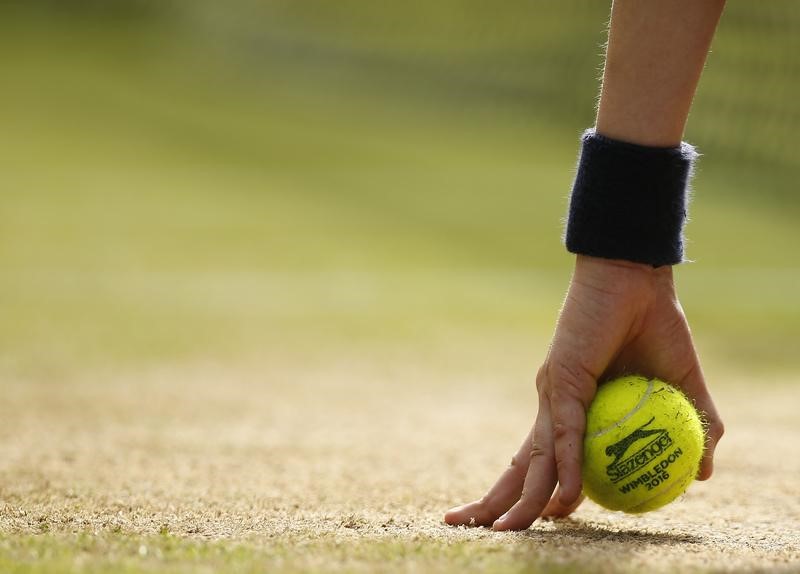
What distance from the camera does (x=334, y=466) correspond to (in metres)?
3.13

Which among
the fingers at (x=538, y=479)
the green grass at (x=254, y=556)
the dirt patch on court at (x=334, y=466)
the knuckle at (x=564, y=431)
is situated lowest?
the dirt patch on court at (x=334, y=466)

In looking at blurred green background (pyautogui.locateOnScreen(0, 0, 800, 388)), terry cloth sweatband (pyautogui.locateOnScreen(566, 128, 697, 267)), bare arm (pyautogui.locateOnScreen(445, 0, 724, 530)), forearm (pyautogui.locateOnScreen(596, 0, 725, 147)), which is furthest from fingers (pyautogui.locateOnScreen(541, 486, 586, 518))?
blurred green background (pyautogui.locateOnScreen(0, 0, 800, 388))

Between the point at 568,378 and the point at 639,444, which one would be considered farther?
the point at 639,444

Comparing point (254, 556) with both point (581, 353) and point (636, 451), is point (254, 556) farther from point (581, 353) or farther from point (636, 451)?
point (636, 451)

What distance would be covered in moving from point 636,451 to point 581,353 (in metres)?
0.30

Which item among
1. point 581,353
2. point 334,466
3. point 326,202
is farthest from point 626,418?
point 326,202

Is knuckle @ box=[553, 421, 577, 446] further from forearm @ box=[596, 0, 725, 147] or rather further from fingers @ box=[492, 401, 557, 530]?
forearm @ box=[596, 0, 725, 147]

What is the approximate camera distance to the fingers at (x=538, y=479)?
202cm

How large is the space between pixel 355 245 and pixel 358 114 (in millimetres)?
9619

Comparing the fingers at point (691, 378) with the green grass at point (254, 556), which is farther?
the fingers at point (691, 378)

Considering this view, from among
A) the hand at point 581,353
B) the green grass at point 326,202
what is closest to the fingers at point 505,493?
the hand at point 581,353

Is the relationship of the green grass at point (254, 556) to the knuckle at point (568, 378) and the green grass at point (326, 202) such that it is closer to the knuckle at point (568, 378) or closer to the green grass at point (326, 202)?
the green grass at point (326, 202)

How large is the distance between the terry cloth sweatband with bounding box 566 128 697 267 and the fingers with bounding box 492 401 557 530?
35cm

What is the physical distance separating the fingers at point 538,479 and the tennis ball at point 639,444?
110 millimetres
